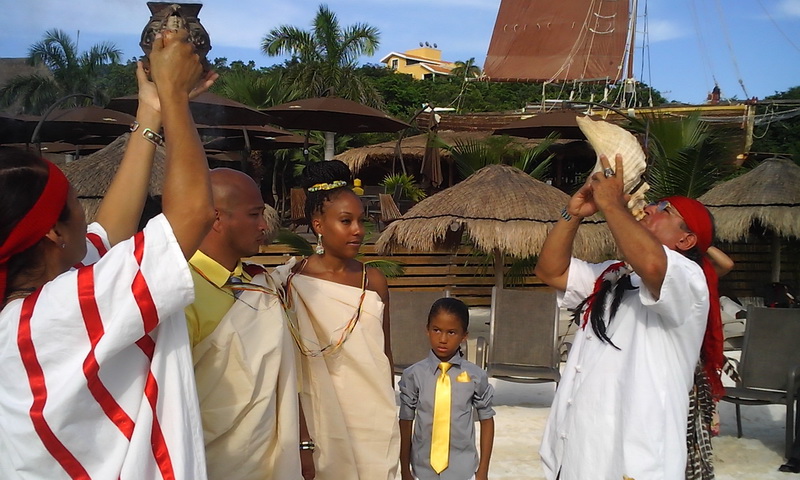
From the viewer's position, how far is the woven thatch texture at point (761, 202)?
10.2m

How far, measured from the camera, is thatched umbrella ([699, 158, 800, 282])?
1023 centimetres

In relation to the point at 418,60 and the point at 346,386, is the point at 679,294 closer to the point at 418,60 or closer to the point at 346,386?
the point at 346,386

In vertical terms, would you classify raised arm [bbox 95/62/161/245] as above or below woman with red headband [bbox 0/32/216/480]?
above

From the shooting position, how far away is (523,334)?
254 inches

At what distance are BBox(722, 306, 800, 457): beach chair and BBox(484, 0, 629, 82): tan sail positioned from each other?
20548mm

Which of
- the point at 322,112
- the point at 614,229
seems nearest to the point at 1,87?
the point at 614,229

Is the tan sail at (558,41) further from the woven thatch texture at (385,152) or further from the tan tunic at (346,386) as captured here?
the tan tunic at (346,386)

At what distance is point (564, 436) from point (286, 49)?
2023 cm

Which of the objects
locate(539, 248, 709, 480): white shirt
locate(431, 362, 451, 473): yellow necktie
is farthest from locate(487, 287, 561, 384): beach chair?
locate(539, 248, 709, 480): white shirt

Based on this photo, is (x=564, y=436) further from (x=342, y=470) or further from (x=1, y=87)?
(x=1, y=87)

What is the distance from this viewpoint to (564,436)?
8.47ft

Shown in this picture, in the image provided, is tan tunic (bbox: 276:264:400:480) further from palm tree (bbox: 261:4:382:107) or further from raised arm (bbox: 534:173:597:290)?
palm tree (bbox: 261:4:382:107)

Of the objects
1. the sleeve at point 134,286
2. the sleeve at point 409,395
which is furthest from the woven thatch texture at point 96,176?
the sleeve at point 134,286

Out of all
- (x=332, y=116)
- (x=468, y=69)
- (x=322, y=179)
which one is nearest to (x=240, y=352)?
(x=322, y=179)
